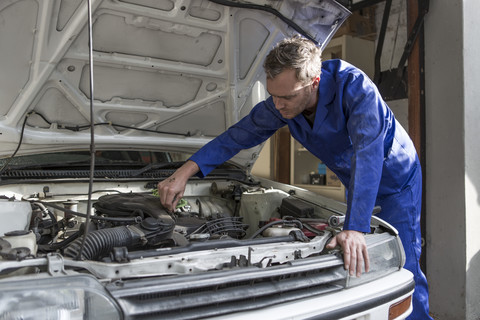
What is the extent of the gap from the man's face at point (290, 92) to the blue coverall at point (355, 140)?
0.10m

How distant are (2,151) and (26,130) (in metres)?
0.15

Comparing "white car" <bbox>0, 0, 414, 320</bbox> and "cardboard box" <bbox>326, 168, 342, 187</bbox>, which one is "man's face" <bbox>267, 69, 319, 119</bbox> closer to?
"white car" <bbox>0, 0, 414, 320</bbox>

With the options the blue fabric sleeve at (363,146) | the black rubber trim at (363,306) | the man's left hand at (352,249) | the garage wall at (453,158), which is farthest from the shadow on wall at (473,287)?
the man's left hand at (352,249)

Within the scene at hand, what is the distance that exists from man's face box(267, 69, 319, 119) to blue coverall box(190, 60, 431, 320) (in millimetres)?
97

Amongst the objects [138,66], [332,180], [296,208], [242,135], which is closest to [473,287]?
[296,208]

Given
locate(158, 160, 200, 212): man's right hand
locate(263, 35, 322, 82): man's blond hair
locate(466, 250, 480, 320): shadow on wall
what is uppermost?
locate(263, 35, 322, 82): man's blond hair

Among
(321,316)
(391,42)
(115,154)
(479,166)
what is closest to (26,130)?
(115,154)

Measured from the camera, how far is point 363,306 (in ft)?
4.44

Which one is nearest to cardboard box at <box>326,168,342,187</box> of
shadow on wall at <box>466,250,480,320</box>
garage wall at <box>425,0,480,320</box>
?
garage wall at <box>425,0,480,320</box>

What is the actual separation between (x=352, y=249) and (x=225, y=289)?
50 cm

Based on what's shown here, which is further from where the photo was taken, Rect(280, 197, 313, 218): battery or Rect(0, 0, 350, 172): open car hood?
Rect(280, 197, 313, 218): battery

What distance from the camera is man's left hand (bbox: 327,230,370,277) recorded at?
139 cm

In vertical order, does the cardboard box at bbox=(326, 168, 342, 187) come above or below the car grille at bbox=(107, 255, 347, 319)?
below

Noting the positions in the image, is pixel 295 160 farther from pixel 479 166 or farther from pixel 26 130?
pixel 26 130
